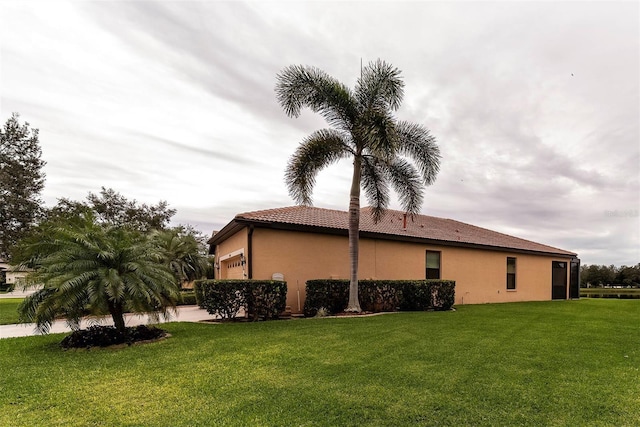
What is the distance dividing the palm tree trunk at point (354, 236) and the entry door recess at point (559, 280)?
58.7 feet

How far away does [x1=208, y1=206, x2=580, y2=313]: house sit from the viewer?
12.8 meters

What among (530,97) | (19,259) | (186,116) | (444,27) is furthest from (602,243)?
(19,259)

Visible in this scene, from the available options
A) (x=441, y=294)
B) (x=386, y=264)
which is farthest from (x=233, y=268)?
(x=441, y=294)

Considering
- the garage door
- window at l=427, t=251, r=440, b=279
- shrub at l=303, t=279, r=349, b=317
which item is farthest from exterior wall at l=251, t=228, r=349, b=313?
window at l=427, t=251, r=440, b=279

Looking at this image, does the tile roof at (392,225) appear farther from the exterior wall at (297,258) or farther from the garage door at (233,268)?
the garage door at (233,268)

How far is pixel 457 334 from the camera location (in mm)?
7898

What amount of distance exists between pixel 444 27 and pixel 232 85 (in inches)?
269

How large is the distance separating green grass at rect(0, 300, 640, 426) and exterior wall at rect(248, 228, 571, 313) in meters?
4.95

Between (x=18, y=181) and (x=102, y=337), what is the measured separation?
61.6 ft

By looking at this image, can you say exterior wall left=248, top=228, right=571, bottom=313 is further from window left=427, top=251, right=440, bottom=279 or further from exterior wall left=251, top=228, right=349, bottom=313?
window left=427, top=251, right=440, bottom=279

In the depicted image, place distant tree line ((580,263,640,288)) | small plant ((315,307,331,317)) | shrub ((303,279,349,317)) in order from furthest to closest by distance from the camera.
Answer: distant tree line ((580,263,640,288)) → shrub ((303,279,349,317)) → small plant ((315,307,331,317))

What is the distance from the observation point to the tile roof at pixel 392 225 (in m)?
13.2

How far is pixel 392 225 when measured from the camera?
17516 millimetres

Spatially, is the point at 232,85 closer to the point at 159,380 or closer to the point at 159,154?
the point at 159,154
